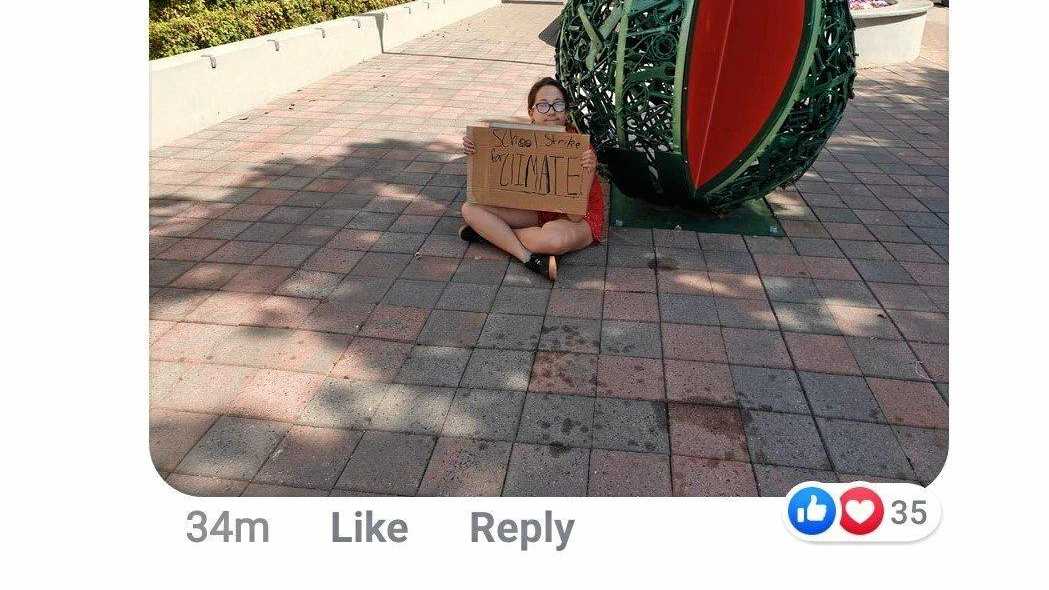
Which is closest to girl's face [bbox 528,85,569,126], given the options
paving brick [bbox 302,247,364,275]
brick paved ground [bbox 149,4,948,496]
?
brick paved ground [bbox 149,4,948,496]

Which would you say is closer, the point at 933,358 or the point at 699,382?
the point at 699,382

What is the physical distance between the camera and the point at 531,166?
3725 mm

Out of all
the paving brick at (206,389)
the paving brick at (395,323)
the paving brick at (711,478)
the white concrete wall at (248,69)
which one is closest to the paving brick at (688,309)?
the paving brick at (711,478)

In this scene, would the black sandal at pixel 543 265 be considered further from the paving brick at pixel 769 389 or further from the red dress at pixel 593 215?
the paving brick at pixel 769 389

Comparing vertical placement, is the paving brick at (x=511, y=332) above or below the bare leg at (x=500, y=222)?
below

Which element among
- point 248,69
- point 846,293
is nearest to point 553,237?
point 846,293

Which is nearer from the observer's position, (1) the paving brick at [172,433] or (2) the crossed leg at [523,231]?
(1) the paving brick at [172,433]

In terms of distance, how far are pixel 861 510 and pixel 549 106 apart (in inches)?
107

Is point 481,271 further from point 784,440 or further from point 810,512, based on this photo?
point 810,512

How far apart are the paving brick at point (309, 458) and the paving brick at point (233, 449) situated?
0.05 meters

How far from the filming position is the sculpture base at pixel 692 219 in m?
4.41

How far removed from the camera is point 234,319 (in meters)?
3.29

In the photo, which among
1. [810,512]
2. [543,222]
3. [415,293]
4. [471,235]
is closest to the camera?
[810,512]

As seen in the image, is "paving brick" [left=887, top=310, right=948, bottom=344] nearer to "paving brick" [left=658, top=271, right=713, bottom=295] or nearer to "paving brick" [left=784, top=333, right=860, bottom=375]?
"paving brick" [left=784, top=333, right=860, bottom=375]
